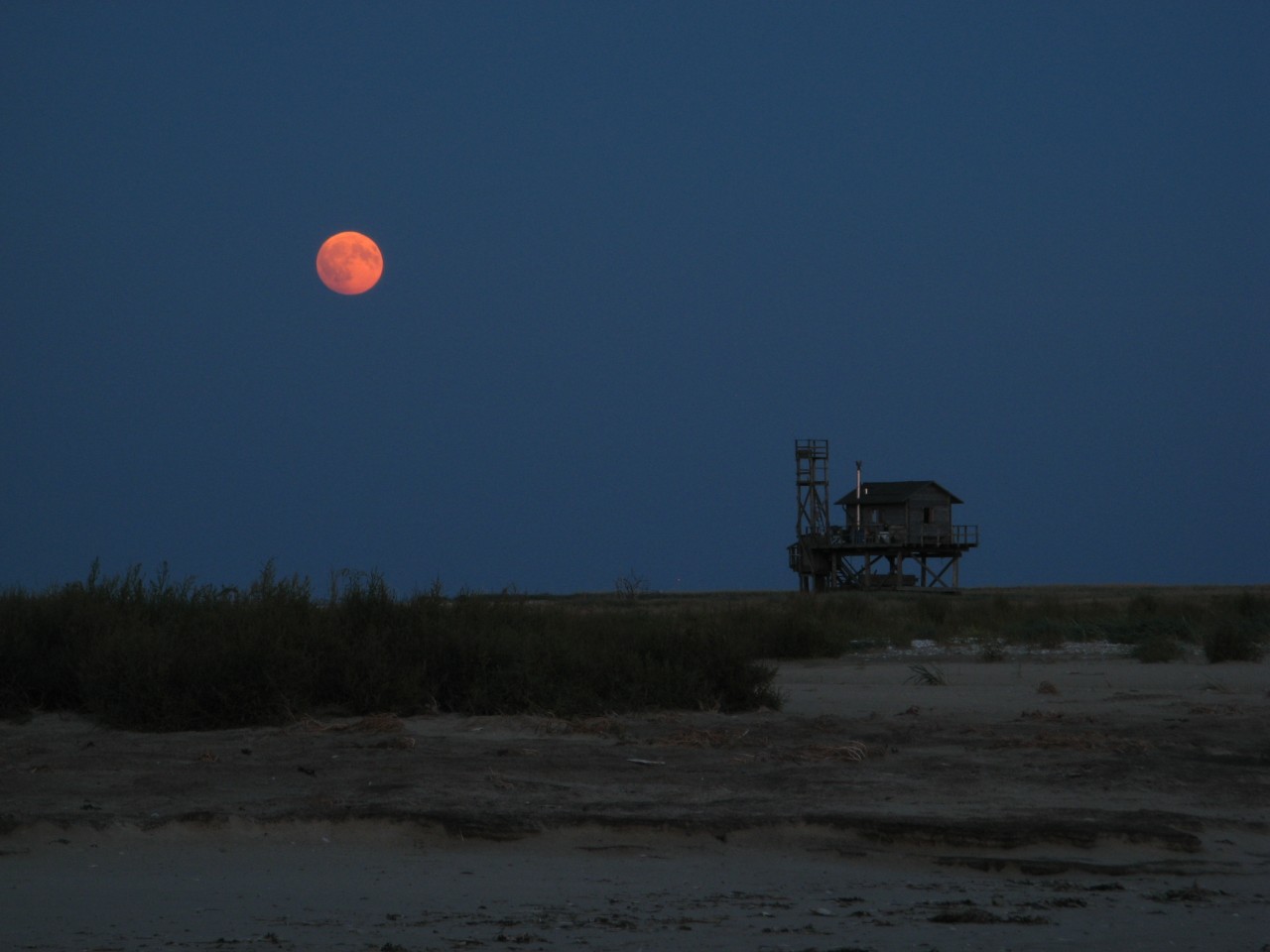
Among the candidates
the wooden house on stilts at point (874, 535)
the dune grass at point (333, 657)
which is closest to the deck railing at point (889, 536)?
the wooden house on stilts at point (874, 535)

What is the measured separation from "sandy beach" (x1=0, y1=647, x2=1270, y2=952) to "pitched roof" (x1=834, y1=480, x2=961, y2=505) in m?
44.7

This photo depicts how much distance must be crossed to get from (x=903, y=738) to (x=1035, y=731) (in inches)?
49.5

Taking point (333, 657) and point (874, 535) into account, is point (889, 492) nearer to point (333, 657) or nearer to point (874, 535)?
point (874, 535)

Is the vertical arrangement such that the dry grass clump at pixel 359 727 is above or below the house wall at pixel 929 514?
below

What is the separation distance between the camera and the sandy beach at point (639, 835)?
537cm

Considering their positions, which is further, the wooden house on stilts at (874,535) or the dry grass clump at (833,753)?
the wooden house on stilts at (874,535)

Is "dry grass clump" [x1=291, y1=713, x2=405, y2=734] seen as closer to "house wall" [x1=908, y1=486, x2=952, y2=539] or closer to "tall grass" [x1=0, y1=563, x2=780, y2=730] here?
"tall grass" [x1=0, y1=563, x2=780, y2=730]

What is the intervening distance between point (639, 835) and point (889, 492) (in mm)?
50941

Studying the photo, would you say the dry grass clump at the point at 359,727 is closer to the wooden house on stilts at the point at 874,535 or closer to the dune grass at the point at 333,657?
the dune grass at the point at 333,657

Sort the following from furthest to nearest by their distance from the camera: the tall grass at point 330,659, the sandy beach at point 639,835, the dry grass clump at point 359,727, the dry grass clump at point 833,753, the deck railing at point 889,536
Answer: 1. the deck railing at point 889,536
2. the tall grass at point 330,659
3. the dry grass clump at point 359,727
4. the dry grass clump at point 833,753
5. the sandy beach at point 639,835

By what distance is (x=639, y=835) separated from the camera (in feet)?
23.9

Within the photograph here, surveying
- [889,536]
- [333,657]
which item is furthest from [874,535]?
[333,657]

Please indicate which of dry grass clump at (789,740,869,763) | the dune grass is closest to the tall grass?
the dune grass

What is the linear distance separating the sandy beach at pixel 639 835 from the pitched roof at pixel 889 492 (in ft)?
147
